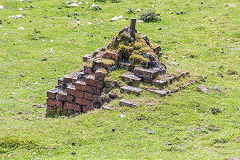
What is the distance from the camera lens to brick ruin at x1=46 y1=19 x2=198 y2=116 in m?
8.10

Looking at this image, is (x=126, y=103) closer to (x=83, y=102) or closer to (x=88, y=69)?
(x=83, y=102)

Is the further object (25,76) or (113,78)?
(25,76)

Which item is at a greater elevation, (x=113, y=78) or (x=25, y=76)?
(x=113, y=78)

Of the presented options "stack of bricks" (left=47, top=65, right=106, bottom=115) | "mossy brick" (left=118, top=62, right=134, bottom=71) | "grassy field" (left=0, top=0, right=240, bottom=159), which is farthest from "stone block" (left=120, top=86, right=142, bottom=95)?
"mossy brick" (left=118, top=62, right=134, bottom=71)

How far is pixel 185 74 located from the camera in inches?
356

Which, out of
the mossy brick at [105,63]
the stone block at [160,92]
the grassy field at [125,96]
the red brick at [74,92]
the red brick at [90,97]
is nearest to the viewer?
the grassy field at [125,96]

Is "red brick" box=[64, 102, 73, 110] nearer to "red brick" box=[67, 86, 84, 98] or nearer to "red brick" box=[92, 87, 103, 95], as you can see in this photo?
"red brick" box=[67, 86, 84, 98]

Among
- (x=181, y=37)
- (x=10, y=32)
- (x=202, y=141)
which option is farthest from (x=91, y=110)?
(x=10, y=32)

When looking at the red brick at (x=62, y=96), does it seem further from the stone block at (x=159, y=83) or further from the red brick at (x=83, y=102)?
the stone block at (x=159, y=83)

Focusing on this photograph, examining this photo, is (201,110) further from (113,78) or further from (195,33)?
(195,33)

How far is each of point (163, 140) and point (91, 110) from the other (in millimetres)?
2121

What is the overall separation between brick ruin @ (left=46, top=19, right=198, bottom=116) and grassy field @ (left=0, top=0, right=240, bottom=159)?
16.3 inches

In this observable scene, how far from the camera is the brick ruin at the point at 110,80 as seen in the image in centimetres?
810

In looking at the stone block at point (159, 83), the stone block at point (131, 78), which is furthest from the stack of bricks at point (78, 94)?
the stone block at point (159, 83)
